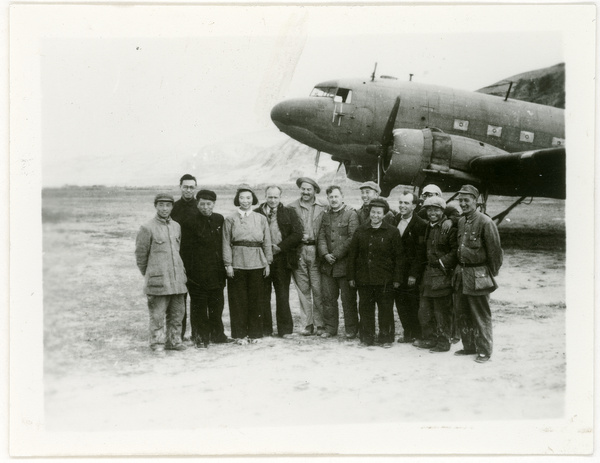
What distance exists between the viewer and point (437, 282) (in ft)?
16.9

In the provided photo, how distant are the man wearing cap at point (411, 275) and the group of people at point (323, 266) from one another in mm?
11

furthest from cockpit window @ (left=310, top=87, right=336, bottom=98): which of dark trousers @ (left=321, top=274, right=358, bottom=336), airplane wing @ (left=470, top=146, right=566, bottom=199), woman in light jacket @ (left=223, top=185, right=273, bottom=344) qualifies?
dark trousers @ (left=321, top=274, right=358, bottom=336)

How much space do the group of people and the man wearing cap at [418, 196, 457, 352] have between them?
0.4 inches

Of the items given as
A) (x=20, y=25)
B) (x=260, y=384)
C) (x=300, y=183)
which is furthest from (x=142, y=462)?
(x=20, y=25)

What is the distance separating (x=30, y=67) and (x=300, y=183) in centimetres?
314

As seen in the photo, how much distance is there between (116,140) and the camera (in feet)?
29.8

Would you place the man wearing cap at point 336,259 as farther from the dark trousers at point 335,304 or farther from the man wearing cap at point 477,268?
the man wearing cap at point 477,268

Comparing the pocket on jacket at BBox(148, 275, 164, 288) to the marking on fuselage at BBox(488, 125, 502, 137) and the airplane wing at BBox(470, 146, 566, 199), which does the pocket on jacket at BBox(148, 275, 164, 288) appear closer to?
Result: the airplane wing at BBox(470, 146, 566, 199)

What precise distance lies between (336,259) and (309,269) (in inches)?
15.2

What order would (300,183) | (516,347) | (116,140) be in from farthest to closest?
(116,140) < (300,183) < (516,347)

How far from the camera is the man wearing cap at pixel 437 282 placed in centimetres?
511

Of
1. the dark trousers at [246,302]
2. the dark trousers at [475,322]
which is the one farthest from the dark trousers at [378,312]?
the dark trousers at [246,302]

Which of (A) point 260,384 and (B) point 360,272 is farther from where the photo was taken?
(B) point 360,272

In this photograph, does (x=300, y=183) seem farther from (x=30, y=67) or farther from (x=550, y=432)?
(x=550, y=432)
